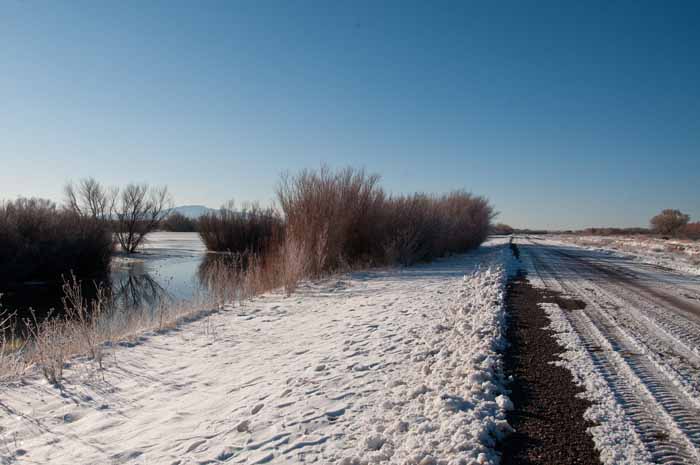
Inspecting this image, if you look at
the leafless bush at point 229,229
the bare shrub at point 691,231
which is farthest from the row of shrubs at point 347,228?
the bare shrub at point 691,231

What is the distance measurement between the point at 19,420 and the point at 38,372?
5.26 ft

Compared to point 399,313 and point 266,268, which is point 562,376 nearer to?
point 399,313

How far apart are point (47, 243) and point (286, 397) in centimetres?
2036

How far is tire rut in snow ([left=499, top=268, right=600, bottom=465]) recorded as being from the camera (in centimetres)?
251

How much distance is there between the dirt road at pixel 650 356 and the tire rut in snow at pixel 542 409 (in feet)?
0.70

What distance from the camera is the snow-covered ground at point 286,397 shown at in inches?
113

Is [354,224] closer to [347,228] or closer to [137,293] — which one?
[347,228]

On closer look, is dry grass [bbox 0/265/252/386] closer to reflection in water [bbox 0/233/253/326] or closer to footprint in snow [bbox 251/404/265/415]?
reflection in water [bbox 0/233/253/326]

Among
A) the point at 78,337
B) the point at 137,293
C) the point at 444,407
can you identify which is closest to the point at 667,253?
the point at 444,407

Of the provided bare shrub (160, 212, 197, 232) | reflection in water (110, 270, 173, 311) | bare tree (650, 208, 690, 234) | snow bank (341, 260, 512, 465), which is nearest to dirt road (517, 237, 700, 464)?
snow bank (341, 260, 512, 465)

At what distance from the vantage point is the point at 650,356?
433 cm

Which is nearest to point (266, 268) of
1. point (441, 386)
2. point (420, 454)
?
point (441, 386)

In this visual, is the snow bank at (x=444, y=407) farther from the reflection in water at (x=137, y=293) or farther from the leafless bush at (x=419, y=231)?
the leafless bush at (x=419, y=231)

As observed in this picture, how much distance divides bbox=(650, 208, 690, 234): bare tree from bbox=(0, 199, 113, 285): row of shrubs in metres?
67.2
